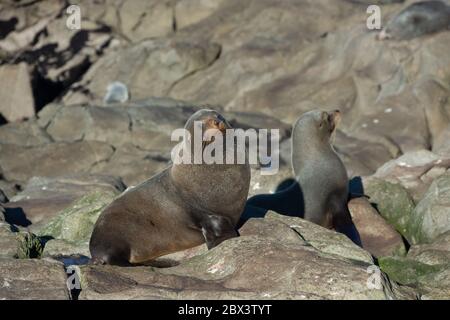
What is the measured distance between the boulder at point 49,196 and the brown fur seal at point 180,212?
305cm

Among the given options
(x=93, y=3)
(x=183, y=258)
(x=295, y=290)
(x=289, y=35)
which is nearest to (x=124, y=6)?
(x=93, y=3)

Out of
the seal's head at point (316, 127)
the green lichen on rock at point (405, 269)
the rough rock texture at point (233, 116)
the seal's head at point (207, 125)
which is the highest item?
the seal's head at point (207, 125)

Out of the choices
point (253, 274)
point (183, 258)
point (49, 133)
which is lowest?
point (49, 133)

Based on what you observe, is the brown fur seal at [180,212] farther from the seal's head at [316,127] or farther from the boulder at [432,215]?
the seal's head at [316,127]

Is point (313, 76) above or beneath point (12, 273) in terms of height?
beneath

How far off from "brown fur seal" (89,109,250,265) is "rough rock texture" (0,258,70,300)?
1.23 meters

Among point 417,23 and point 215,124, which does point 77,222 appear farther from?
point 417,23

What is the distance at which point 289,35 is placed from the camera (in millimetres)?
26328

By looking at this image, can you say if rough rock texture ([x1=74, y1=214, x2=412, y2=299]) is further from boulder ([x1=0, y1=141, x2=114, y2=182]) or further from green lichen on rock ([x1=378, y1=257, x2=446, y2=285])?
boulder ([x1=0, y1=141, x2=114, y2=182])

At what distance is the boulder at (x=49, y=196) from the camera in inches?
539

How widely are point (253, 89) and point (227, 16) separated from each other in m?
3.80

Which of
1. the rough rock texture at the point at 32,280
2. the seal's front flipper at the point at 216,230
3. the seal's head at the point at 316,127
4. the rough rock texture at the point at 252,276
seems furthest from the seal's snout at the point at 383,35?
the rough rock texture at the point at 32,280
